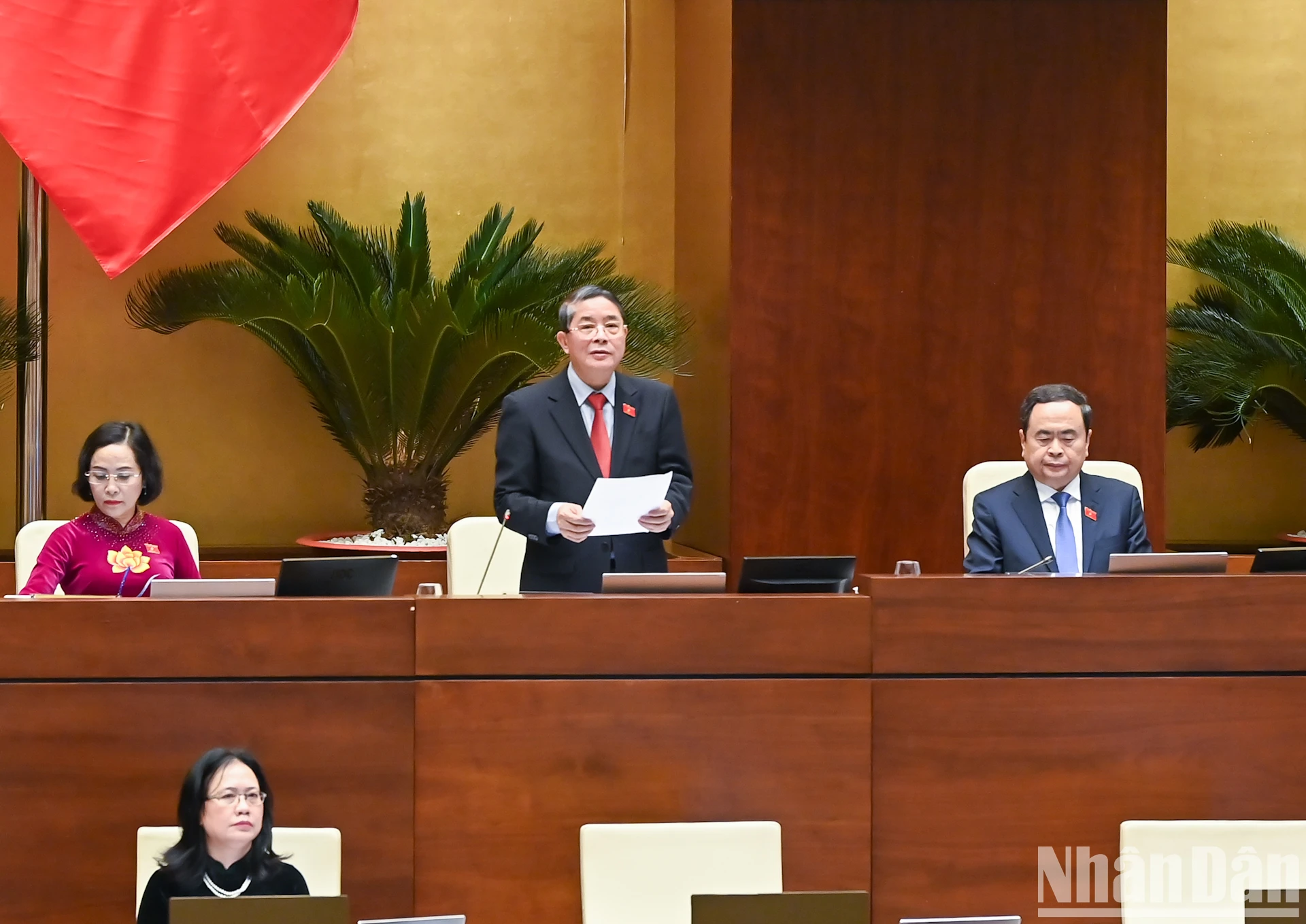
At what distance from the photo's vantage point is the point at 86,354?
298 inches

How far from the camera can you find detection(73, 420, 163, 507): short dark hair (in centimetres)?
443

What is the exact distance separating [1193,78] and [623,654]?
5.77 meters

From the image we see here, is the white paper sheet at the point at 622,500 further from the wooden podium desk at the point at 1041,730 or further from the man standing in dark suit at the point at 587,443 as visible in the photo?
the wooden podium desk at the point at 1041,730

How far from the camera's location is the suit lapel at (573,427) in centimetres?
471

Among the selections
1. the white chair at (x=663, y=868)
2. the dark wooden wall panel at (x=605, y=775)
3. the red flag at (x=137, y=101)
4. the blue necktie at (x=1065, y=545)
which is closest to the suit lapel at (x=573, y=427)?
the dark wooden wall panel at (x=605, y=775)

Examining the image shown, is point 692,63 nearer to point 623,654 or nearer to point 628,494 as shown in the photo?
point 628,494

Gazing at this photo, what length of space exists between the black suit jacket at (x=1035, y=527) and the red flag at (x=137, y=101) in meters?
4.01

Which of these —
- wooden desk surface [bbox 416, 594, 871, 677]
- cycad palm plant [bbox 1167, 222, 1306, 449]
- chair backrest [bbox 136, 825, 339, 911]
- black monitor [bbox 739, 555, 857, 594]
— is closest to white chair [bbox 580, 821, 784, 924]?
wooden desk surface [bbox 416, 594, 871, 677]

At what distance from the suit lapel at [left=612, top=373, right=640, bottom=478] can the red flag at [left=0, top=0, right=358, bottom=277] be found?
2879 millimetres

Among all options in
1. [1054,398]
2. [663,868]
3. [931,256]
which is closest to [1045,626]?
[1054,398]

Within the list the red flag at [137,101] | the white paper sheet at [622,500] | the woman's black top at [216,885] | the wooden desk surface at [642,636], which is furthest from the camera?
the red flag at [137,101]

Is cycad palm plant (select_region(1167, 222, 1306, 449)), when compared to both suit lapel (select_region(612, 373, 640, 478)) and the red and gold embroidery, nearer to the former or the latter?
suit lapel (select_region(612, 373, 640, 478))

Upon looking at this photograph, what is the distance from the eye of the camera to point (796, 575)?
3.84 metres

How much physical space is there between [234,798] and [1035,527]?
2.45 metres
